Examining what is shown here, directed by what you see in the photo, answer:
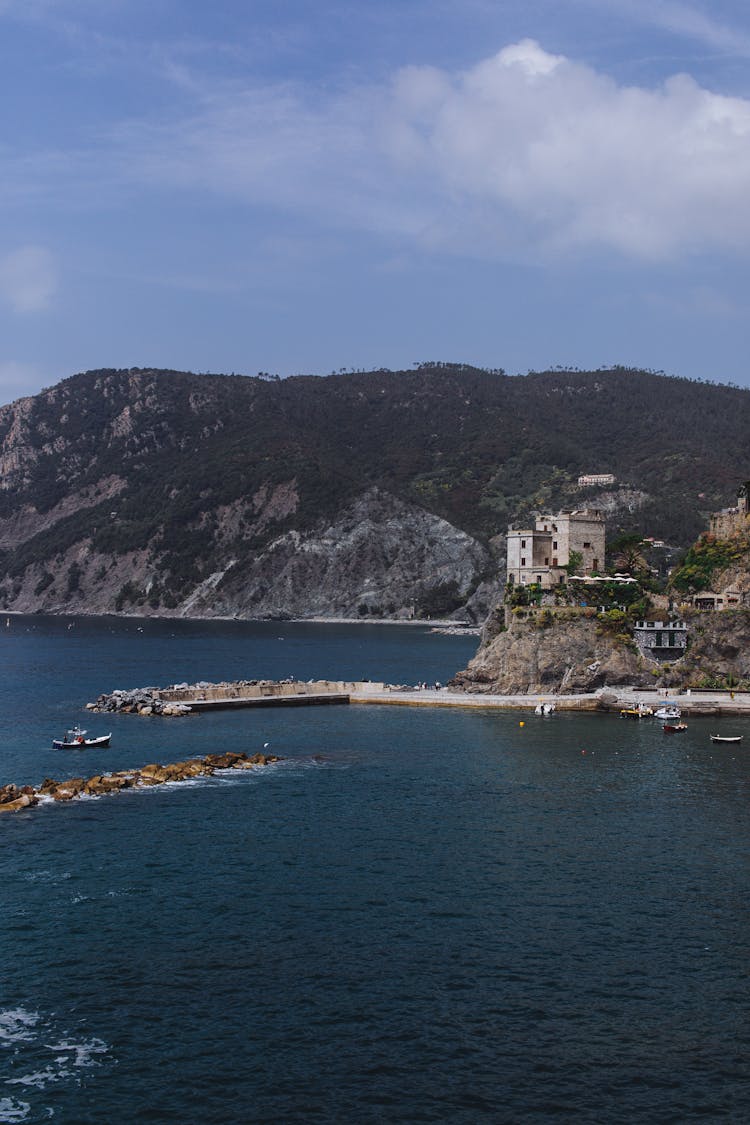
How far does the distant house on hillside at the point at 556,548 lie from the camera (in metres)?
113

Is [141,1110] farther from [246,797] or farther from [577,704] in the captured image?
[577,704]

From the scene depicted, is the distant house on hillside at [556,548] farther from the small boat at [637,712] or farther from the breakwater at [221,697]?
the small boat at [637,712]

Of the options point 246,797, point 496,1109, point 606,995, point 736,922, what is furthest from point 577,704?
point 496,1109

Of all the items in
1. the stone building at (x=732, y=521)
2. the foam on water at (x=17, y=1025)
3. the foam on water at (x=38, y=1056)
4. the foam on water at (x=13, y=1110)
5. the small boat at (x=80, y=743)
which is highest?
the stone building at (x=732, y=521)

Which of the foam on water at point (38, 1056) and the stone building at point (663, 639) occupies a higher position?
the stone building at point (663, 639)

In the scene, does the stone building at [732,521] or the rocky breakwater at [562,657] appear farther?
the stone building at [732,521]

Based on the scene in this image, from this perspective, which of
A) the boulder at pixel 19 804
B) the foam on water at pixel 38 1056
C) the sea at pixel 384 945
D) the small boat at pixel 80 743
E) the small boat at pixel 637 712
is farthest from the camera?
the small boat at pixel 637 712

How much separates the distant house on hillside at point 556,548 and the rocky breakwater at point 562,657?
5.86m

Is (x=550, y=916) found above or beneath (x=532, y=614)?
beneath

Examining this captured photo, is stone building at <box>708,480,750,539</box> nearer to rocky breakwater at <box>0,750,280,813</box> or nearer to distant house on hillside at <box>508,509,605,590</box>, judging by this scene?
distant house on hillside at <box>508,509,605,590</box>

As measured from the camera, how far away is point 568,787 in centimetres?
6719

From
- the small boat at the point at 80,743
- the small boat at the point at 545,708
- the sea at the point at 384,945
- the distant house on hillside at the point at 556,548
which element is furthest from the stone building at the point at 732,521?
the small boat at the point at 80,743

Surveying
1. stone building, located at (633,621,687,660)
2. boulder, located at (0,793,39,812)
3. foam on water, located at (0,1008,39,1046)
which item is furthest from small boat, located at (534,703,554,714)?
foam on water, located at (0,1008,39,1046)

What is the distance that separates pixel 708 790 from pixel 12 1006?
41.7 metres
